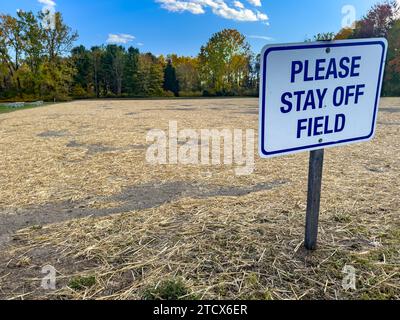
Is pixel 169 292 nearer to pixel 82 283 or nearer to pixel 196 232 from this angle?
pixel 82 283

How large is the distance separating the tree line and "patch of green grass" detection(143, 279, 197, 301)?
1568 inches

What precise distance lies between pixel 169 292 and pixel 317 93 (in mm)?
1551

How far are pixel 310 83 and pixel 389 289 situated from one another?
141 cm

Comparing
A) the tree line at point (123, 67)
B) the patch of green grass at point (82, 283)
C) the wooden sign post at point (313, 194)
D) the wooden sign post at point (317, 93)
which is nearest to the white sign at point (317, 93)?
the wooden sign post at point (317, 93)

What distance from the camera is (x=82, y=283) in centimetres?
193

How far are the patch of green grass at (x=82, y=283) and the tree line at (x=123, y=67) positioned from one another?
40107 millimetres

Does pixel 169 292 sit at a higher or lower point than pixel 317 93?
lower

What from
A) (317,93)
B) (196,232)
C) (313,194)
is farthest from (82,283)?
(317,93)

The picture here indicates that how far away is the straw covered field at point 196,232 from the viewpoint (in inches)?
74.5

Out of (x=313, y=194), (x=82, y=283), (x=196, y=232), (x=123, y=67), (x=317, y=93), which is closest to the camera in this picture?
(x=317, y=93)

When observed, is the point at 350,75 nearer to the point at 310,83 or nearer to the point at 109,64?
the point at 310,83

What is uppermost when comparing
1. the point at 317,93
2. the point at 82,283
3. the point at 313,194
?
the point at 317,93

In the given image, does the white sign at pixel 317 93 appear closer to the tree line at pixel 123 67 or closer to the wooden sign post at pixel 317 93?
the wooden sign post at pixel 317 93
